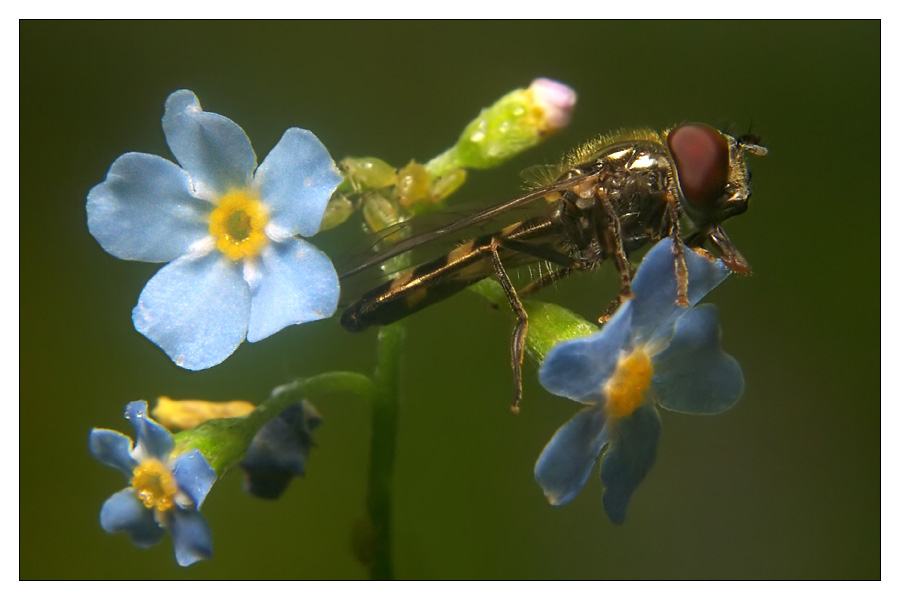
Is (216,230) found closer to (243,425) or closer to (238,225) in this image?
(238,225)

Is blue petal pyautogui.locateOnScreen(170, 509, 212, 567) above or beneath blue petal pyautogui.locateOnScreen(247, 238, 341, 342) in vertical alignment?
beneath

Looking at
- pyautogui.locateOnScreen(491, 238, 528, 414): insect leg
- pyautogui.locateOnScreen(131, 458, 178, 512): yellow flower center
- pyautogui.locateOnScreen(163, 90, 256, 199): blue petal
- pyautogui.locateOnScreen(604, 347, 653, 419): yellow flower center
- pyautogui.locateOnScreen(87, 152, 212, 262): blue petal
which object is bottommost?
pyautogui.locateOnScreen(131, 458, 178, 512): yellow flower center

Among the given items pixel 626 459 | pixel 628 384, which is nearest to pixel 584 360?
pixel 628 384

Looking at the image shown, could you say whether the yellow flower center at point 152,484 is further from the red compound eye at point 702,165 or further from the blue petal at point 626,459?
the red compound eye at point 702,165

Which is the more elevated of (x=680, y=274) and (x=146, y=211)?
(x=146, y=211)

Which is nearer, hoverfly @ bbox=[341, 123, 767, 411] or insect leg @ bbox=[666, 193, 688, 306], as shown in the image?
insect leg @ bbox=[666, 193, 688, 306]

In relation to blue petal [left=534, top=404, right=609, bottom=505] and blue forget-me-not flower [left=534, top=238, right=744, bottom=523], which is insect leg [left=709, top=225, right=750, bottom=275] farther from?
blue petal [left=534, top=404, right=609, bottom=505]

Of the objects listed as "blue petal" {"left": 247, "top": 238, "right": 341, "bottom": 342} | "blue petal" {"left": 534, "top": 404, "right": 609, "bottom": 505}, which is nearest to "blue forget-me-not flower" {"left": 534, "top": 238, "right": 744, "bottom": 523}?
"blue petal" {"left": 534, "top": 404, "right": 609, "bottom": 505}
